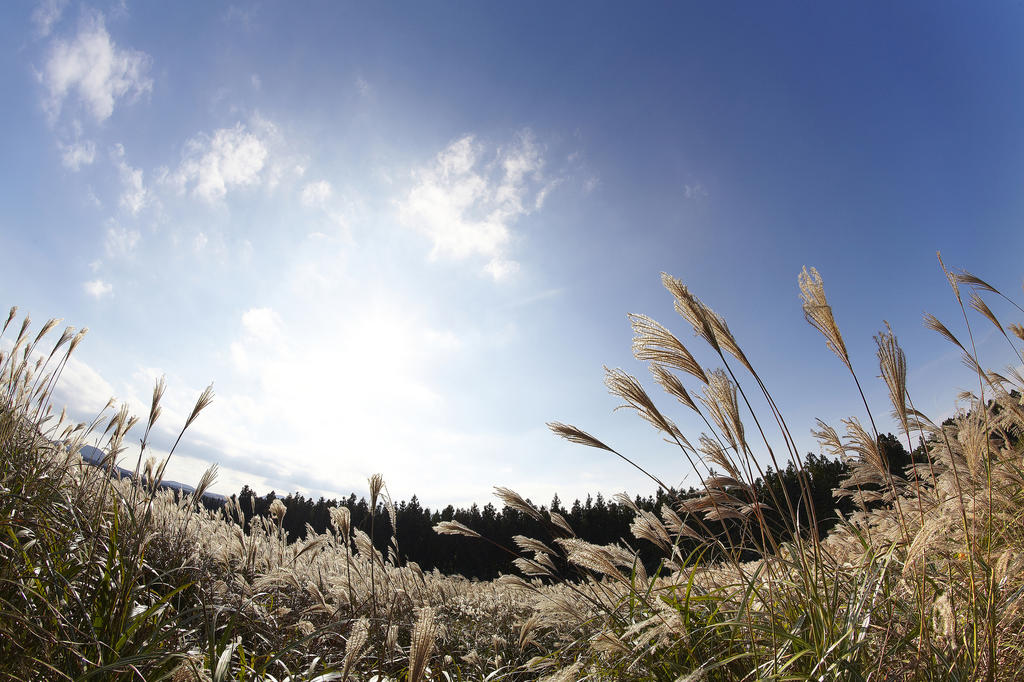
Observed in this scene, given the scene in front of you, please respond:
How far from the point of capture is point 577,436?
89.1 inches

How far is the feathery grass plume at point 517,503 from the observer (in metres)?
2.57

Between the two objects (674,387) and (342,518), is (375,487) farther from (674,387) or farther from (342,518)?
(674,387)

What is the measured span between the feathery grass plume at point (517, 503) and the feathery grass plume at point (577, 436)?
0.58 metres

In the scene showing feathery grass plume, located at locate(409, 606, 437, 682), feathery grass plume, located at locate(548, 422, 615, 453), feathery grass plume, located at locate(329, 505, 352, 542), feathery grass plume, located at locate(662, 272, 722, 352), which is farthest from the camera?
feathery grass plume, located at locate(329, 505, 352, 542)

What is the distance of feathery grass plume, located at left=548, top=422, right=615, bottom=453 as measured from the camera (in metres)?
Result: 2.24

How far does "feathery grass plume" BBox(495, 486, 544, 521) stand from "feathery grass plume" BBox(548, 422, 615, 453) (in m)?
0.58

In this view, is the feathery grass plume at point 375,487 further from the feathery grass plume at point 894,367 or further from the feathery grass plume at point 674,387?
the feathery grass plume at point 894,367

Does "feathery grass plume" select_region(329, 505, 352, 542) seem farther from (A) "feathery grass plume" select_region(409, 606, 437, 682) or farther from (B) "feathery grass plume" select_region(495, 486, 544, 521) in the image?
(A) "feathery grass plume" select_region(409, 606, 437, 682)

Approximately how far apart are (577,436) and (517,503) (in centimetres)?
67

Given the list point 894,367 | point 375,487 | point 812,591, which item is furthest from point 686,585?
point 375,487

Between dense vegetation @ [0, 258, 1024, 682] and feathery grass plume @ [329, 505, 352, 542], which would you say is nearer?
dense vegetation @ [0, 258, 1024, 682]

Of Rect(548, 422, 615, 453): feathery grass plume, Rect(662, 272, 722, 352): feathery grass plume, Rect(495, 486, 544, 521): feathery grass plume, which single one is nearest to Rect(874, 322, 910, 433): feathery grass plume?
Rect(662, 272, 722, 352): feathery grass plume

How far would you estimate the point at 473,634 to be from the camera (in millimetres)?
4668

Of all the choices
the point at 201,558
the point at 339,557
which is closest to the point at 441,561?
the point at 339,557
